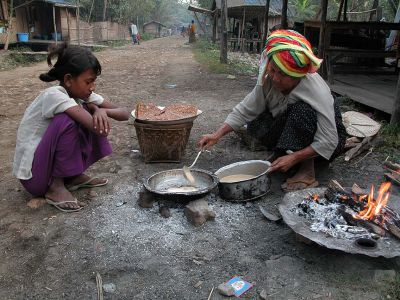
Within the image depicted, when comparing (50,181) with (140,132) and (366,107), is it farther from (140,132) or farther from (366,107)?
(366,107)

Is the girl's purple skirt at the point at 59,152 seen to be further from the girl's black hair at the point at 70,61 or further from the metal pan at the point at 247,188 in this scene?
the metal pan at the point at 247,188

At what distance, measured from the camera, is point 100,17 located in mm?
28953

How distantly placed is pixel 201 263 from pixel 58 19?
20955 mm

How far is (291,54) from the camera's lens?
2.31 metres

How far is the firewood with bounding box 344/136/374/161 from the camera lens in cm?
344

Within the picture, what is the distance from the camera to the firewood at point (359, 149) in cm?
344

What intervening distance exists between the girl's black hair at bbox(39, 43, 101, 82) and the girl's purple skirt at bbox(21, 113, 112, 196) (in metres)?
0.29

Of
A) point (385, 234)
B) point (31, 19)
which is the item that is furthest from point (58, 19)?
point (385, 234)

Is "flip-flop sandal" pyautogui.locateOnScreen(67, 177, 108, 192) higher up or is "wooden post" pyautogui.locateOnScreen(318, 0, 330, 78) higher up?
"wooden post" pyautogui.locateOnScreen(318, 0, 330, 78)

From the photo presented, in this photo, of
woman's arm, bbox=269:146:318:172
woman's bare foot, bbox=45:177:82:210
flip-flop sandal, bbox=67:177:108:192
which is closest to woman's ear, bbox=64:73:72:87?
woman's bare foot, bbox=45:177:82:210

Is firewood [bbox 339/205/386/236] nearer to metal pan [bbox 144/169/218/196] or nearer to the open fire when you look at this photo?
the open fire

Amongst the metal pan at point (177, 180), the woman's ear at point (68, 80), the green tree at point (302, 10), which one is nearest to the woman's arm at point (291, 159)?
the metal pan at point (177, 180)

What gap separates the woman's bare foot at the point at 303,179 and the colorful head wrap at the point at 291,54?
0.74 meters

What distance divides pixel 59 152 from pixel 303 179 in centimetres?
178
